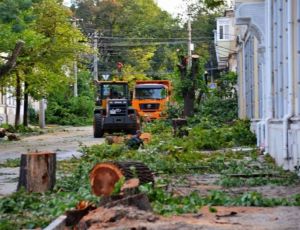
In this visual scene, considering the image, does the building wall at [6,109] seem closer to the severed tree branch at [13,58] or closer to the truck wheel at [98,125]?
the truck wheel at [98,125]

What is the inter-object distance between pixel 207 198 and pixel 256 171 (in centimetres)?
486

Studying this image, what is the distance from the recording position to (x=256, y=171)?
590 inches

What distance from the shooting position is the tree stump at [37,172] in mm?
12594

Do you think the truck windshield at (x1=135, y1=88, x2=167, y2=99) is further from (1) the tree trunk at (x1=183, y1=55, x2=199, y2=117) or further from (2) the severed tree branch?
(2) the severed tree branch

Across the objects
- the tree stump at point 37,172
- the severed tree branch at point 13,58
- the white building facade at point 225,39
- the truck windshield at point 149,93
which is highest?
the white building facade at point 225,39

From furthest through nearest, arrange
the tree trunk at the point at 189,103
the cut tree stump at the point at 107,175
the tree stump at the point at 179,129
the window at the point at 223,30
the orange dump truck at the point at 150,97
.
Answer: the window at the point at 223,30 → the orange dump truck at the point at 150,97 → the tree trunk at the point at 189,103 → the tree stump at the point at 179,129 → the cut tree stump at the point at 107,175

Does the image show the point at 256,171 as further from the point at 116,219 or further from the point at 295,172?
the point at 116,219

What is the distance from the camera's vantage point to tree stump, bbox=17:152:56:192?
12594mm

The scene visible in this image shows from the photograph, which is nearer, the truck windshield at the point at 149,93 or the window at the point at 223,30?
the truck windshield at the point at 149,93

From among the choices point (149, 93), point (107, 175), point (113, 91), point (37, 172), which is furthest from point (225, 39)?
point (107, 175)

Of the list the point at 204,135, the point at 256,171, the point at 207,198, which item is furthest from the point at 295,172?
the point at 204,135

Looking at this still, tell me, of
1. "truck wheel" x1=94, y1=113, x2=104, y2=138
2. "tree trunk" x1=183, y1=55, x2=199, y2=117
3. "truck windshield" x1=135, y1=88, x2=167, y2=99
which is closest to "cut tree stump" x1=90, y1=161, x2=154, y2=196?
"truck wheel" x1=94, y1=113, x2=104, y2=138

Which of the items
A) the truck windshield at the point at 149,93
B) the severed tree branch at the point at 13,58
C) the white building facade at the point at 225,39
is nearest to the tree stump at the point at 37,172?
the severed tree branch at the point at 13,58

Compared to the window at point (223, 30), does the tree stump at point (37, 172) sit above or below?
below
